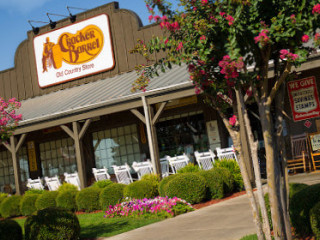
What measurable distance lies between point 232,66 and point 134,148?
1334 centimetres

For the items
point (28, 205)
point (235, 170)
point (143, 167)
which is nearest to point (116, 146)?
point (143, 167)

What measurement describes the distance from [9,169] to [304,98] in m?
13.2

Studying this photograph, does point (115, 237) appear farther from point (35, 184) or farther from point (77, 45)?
point (77, 45)

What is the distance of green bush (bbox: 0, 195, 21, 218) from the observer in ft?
48.1

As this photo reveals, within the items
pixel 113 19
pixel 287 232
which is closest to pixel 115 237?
pixel 287 232

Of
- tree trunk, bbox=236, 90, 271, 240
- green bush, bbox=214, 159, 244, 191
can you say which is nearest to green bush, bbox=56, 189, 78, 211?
green bush, bbox=214, 159, 244, 191

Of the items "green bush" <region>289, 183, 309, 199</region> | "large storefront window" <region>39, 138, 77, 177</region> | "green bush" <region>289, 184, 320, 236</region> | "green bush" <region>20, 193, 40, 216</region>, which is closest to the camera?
"green bush" <region>289, 184, 320, 236</region>

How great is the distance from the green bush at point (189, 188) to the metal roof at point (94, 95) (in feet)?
8.69

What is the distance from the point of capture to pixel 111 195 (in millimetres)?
12117

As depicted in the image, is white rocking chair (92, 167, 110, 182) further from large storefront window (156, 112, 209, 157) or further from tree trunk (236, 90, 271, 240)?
tree trunk (236, 90, 271, 240)

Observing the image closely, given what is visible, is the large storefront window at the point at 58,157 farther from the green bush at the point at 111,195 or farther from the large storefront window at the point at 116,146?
the green bush at the point at 111,195

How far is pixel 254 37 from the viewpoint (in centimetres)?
446

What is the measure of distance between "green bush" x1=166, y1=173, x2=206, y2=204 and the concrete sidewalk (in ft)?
1.84

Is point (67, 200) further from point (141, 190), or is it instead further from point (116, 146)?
point (116, 146)
